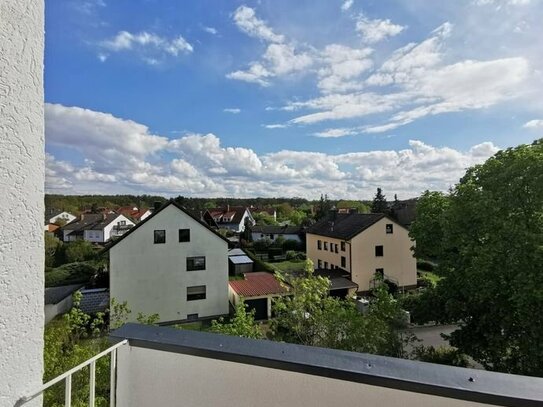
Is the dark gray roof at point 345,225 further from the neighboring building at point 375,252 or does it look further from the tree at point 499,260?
the tree at point 499,260

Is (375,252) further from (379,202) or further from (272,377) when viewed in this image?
(379,202)

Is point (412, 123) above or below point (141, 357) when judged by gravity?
above

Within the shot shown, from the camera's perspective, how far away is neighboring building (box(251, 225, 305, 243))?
105ft

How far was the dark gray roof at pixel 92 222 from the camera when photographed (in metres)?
30.7

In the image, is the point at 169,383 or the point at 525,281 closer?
the point at 169,383

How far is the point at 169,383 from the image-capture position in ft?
3.89

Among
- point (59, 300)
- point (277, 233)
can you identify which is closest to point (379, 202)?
point (277, 233)

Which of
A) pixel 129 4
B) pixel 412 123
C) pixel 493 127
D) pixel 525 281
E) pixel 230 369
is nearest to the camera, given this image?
pixel 230 369

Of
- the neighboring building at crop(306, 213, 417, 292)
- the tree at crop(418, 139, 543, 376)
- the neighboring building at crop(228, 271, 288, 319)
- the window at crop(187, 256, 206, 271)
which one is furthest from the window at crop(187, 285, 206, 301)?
the tree at crop(418, 139, 543, 376)

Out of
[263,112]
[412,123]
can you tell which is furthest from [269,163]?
[412,123]

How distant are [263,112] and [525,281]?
28.8 ft

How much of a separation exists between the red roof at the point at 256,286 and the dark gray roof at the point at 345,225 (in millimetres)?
5496

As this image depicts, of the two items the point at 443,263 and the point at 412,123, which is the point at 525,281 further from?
the point at 412,123

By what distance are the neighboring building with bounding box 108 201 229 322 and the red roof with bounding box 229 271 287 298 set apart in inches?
28.2
